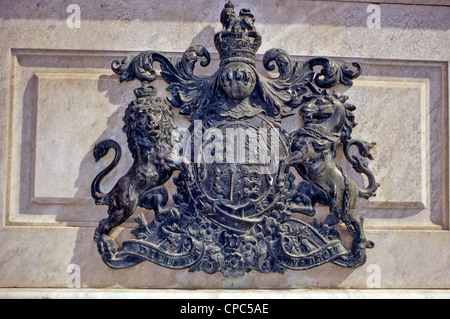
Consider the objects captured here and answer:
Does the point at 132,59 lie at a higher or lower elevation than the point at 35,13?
lower

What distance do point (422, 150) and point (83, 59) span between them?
221 cm

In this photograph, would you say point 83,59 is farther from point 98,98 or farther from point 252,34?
point 252,34

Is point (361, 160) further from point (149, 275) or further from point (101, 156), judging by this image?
point (101, 156)

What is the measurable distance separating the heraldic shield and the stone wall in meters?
0.16

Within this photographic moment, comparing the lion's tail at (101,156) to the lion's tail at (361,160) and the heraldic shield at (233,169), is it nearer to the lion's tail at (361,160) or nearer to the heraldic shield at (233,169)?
the heraldic shield at (233,169)

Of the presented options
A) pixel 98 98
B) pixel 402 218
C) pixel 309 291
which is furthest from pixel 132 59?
pixel 402 218

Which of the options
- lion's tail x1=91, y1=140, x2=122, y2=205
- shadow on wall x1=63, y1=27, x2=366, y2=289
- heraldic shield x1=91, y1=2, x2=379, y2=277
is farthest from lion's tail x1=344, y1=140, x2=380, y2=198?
lion's tail x1=91, y1=140, x2=122, y2=205

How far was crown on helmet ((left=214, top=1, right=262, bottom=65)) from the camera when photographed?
289 centimetres

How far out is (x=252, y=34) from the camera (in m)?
2.93

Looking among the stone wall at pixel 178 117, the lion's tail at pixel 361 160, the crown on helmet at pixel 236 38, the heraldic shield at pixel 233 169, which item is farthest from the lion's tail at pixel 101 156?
the lion's tail at pixel 361 160

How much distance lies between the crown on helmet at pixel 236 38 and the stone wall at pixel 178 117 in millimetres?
224

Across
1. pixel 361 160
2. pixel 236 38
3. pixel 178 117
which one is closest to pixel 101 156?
pixel 178 117

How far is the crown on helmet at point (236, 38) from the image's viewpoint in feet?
9.50
